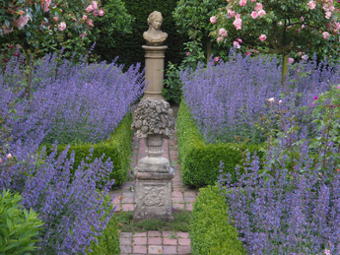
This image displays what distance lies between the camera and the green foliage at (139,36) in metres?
12.9

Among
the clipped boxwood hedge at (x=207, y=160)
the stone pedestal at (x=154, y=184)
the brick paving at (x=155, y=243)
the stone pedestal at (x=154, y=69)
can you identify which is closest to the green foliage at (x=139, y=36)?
the stone pedestal at (x=154, y=69)

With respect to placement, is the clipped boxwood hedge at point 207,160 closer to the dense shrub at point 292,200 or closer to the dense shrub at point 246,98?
the dense shrub at point 246,98

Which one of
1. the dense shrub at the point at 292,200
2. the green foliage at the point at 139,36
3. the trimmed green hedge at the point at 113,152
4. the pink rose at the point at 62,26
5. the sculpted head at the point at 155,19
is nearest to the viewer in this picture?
the dense shrub at the point at 292,200

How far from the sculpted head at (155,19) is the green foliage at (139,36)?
103 centimetres

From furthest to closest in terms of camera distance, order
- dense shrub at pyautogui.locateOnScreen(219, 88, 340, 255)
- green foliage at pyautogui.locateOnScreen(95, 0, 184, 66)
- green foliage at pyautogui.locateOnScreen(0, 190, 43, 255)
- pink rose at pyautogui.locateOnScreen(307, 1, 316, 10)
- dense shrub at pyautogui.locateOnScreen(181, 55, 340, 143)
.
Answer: green foliage at pyautogui.locateOnScreen(95, 0, 184, 66), pink rose at pyautogui.locateOnScreen(307, 1, 316, 10), dense shrub at pyautogui.locateOnScreen(181, 55, 340, 143), dense shrub at pyautogui.locateOnScreen(219, 88, 340, 255), green foliage at pyautogui.locateOnScreen(0, 190, 43, 255)

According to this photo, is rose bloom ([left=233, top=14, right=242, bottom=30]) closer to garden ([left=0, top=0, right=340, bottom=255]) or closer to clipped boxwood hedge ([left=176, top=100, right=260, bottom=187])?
garden ([left=0, top=0, right=340, bottom=255])

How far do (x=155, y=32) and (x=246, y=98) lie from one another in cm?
468

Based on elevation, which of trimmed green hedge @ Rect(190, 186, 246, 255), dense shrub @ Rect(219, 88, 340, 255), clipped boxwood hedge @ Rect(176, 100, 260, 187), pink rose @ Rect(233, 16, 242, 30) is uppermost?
pink rose @ Rect(233, 16, 242, 30)

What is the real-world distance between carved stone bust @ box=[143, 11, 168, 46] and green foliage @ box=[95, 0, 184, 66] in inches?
39.3

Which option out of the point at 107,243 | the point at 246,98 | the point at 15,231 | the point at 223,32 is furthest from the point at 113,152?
the point at 15,231

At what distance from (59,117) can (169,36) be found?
6.42m

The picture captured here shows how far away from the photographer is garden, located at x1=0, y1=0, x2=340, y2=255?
3.75m

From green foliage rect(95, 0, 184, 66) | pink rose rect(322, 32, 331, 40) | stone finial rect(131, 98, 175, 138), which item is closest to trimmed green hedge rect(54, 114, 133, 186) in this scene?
stone finial rect(131, 98, 175, 138)

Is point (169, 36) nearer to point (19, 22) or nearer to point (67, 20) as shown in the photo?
point (67, 20)
